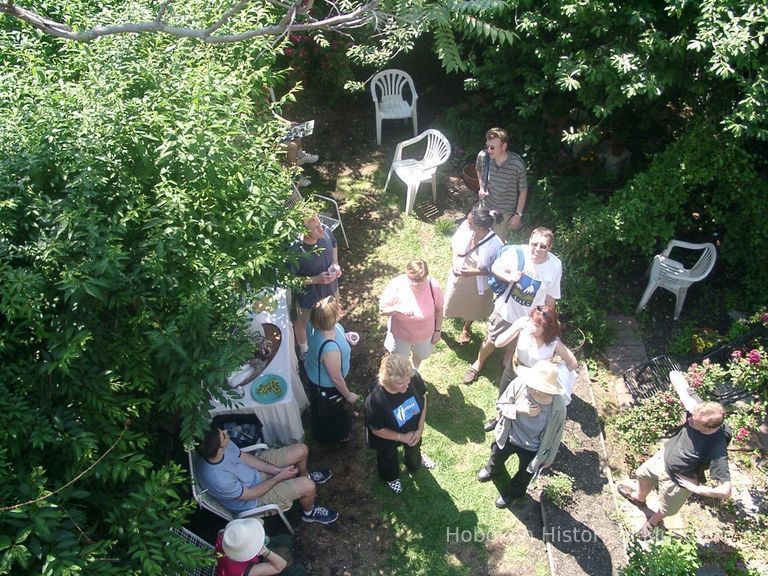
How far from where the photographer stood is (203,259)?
3514 millimetres

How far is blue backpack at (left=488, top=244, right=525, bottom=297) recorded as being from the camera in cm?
527

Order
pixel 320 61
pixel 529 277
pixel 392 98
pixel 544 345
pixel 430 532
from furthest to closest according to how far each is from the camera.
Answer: pixel 320 61
pixel 392 98
pixel 529 277
pixel 430 532
pixel 544 345

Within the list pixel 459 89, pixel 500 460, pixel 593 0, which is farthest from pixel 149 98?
pixel 459 89

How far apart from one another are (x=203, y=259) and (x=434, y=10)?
1.91 metres

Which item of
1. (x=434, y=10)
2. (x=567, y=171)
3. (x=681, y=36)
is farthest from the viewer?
(x=567, y=171)

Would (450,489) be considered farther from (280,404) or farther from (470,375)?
(280,404)

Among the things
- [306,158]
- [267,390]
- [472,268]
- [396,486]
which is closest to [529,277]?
[472,268]

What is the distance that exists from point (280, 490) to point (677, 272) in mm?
4792

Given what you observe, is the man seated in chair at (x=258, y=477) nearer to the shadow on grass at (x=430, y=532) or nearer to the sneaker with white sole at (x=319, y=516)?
the sneaker with white sole at (x=319, y=516)

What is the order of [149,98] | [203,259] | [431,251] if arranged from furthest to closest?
[431,251]
[149,98]
[203,259]

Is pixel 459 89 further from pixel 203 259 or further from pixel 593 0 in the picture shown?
pixel 203 259

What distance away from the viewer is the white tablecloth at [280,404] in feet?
15.6

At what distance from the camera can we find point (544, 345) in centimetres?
474

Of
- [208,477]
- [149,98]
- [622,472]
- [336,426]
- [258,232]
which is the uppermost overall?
[149,98]
